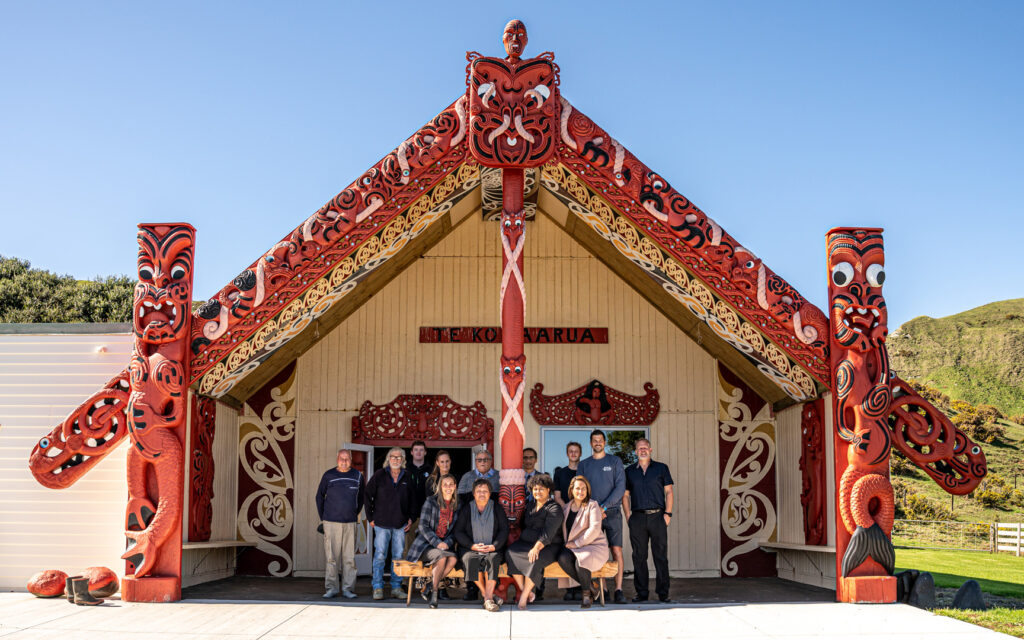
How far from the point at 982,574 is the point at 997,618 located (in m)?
5.72

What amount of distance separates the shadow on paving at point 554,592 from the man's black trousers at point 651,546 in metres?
0.18

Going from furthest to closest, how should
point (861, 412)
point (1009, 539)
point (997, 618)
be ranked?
1. point (1009, 539)
2. point (861, 412)
3. point (997, 618)

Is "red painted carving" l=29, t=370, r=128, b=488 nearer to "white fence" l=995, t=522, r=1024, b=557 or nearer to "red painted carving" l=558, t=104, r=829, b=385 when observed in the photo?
"red painted carving" l=558, t=104, r=829, b=385

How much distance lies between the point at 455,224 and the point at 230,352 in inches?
142

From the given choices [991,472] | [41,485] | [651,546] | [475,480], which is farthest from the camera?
[991,472]

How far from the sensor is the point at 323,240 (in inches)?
337

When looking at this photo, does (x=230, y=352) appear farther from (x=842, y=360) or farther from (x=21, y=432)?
(x=842, y=360)

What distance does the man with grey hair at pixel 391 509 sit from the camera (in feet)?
27.8

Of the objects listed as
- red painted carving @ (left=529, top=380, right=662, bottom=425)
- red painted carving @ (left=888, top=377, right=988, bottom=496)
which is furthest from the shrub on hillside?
red painted carving @ (left=888, top=377, right=988, bottom=496)

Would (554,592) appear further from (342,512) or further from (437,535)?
(342,512)

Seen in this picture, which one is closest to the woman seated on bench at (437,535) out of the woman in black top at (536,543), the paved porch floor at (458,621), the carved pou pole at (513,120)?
the paved porch floor at (458,621)

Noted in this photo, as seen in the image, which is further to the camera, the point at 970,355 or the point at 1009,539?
the point at 970,355

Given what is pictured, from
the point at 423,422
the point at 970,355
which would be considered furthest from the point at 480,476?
the point at 970,355

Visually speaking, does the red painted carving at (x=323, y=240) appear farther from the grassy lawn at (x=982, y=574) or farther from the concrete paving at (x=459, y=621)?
the grassy lawn at (x=982, y=574)
